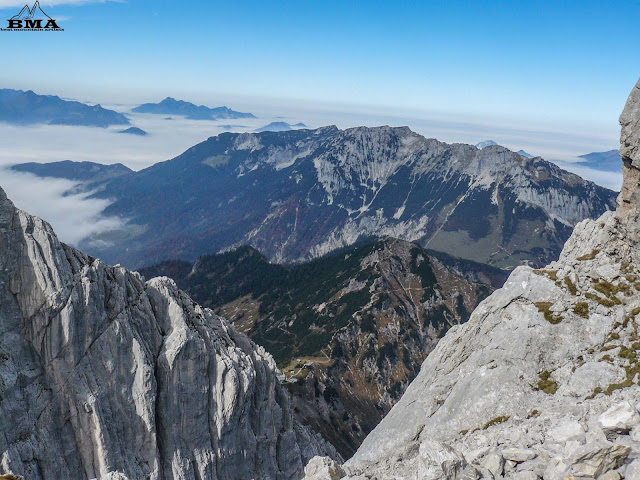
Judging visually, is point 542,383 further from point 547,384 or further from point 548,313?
point 548,313

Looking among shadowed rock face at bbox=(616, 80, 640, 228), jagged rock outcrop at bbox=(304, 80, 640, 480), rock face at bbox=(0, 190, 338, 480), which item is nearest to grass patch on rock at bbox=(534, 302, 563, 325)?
jagged rock outcrop at bbox=(304, 80, 640, 480)

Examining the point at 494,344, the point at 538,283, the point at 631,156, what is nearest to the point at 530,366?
the point at 494,344

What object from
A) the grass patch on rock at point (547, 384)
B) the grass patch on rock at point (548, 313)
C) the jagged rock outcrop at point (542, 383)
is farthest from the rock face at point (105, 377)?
→ the grass patch on rock at point (548, 313)

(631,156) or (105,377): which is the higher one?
(631,156)

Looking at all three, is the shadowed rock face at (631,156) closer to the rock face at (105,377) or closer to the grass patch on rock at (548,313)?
the grass patch on rock at (548,313)

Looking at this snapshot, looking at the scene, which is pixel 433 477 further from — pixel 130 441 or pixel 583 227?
pixel 583 227

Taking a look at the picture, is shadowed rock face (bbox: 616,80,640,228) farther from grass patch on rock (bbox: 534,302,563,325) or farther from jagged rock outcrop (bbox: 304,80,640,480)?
grass patch on rock (bbox: 534,302,563,325)

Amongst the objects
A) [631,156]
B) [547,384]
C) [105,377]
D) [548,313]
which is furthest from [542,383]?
[105,377]
